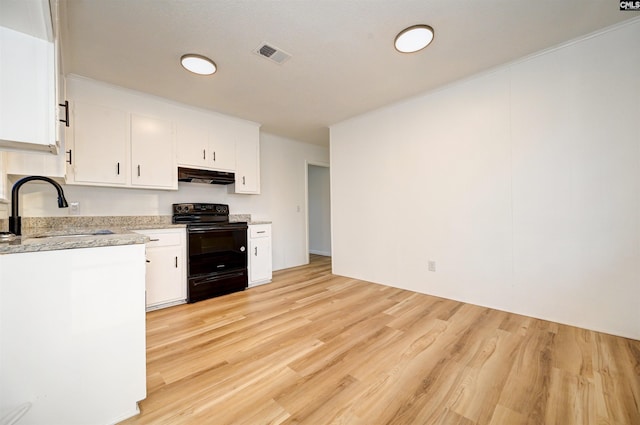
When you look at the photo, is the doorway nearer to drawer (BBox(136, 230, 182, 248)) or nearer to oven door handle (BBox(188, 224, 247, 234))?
oven door handle (BBox(188, 224, 247, 234))

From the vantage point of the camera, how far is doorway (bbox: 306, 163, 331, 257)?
6.14m

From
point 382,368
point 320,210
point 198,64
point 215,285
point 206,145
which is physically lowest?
point 382,368

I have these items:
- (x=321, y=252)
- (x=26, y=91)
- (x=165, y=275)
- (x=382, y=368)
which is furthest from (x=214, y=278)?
(x=321, y=252)

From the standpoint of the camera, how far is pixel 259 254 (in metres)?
3.64

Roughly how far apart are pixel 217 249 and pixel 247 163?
1.39m

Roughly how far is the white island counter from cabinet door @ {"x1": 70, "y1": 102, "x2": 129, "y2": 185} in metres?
2.01

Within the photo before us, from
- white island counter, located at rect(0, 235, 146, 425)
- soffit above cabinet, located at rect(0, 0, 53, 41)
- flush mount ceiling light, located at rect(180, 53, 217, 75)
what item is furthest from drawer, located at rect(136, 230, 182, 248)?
soffit above cabinet, located at rect(0, 0, 53, 41)

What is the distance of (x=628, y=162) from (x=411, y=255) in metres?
2.01

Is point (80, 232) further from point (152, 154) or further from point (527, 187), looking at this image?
point (527, 187)

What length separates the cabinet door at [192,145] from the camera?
319 centimetres

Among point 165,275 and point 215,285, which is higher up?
point 165,275

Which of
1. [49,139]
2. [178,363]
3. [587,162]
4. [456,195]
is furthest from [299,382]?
[587,162]

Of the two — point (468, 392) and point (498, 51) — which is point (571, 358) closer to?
point (468, 392)

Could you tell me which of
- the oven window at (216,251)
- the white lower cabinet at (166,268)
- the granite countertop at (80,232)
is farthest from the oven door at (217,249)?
the granite countertop at (80,232)
